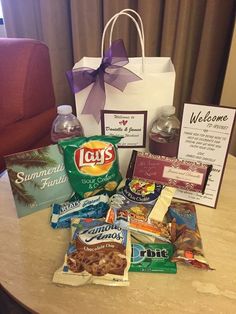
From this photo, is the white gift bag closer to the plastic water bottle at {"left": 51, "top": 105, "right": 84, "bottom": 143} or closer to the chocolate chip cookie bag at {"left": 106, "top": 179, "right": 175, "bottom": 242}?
the plastic water bottle at {"left": 51, "top": 105, "right": 84, "bottom": 143}

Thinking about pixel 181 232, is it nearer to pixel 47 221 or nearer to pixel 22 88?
pixel 47 221

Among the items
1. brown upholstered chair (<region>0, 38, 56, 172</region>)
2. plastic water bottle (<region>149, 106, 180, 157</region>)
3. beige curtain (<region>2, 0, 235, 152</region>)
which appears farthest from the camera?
beige curtain (<region>2, 0, 235, 152</region>)

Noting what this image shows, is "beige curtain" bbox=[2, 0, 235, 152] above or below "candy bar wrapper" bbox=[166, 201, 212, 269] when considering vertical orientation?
above

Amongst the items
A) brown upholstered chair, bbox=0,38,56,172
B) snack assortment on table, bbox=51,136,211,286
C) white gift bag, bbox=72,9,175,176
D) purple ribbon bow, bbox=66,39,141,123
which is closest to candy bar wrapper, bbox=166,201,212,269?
snack assortment on table, bbox=51,136,211,286

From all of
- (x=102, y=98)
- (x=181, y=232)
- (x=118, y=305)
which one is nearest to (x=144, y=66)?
(x=102, y=98)

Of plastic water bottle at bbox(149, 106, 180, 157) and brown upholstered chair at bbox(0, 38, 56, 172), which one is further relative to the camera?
brown upholstered chair at bbox(0, 38, 56, 172)

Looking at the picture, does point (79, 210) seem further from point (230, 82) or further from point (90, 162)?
point (230, 82)

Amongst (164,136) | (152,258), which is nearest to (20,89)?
(164,136)
